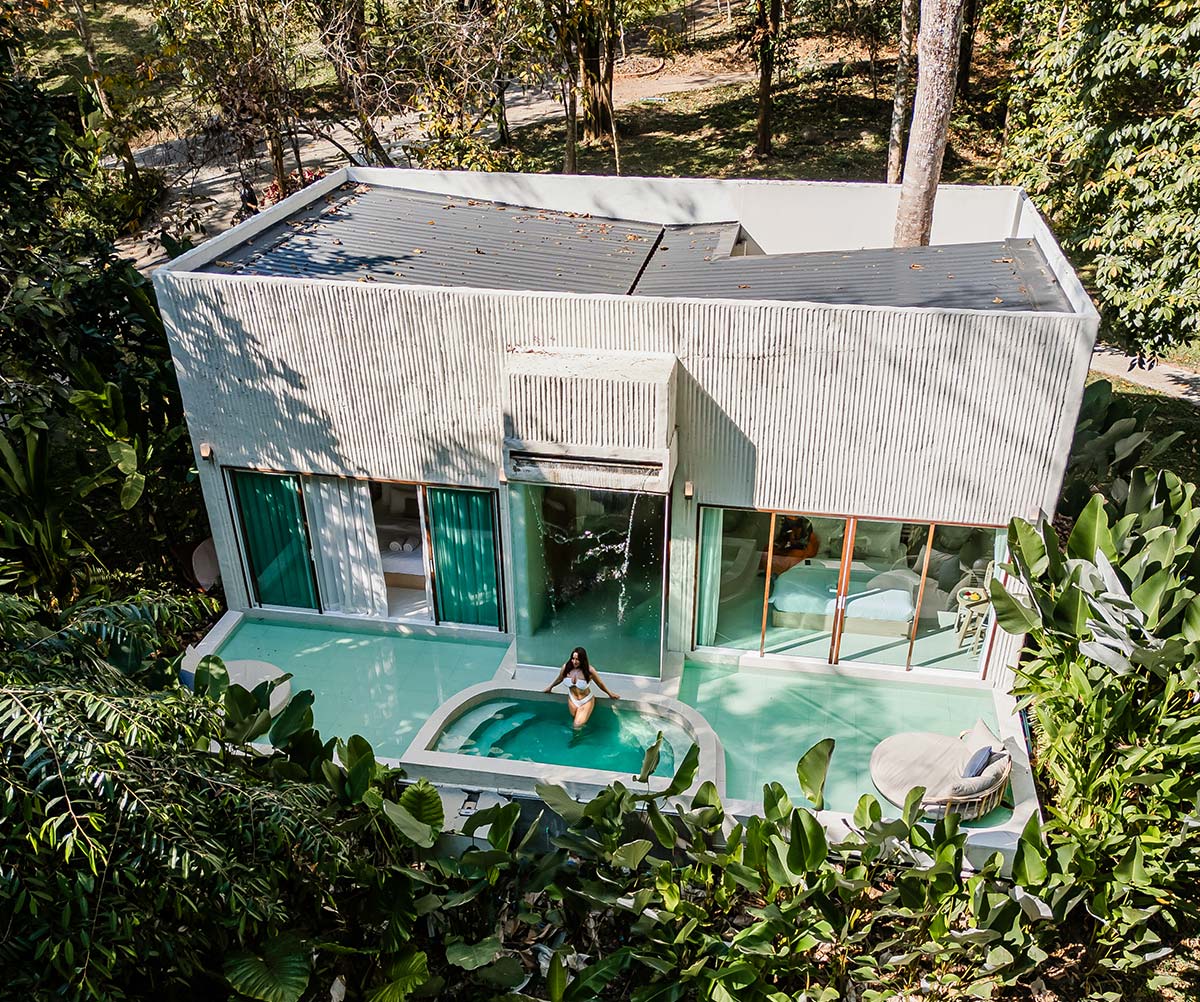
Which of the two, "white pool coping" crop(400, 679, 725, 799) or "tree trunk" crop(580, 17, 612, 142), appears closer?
"white pool coping" crop(400, 679, 725, 799)

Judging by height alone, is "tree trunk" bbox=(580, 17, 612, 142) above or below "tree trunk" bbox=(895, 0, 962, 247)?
below

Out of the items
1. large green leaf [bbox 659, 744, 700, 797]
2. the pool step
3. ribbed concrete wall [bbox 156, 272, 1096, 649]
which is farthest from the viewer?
the pool step

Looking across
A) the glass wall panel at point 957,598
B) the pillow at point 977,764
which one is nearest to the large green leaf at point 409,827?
the pillow at point 977,764

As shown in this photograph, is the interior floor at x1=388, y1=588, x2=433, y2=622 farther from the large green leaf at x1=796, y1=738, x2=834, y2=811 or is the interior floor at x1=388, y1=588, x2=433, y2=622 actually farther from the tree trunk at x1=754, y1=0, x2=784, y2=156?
the tree trunk at x1=754, y1=0, x2=784, y2=156

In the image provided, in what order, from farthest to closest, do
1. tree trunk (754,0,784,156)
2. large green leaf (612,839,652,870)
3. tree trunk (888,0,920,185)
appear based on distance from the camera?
tree trunk (754,0,784,156) < tree trunk (888,0,920,185) < large green leaf (612,839,652,870)

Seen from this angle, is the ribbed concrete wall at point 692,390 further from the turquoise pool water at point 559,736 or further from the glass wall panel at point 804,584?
the turquoise pool water at point 559,736

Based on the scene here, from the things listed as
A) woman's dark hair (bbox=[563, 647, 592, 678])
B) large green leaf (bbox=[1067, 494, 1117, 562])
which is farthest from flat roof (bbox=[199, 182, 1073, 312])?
woman's dark hair (bbox=[563, 647, 592, 678])

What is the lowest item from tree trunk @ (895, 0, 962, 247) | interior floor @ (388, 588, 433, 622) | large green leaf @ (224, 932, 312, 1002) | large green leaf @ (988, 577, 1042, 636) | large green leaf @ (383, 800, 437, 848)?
interior floor @ (388, 588, 433, 622)
